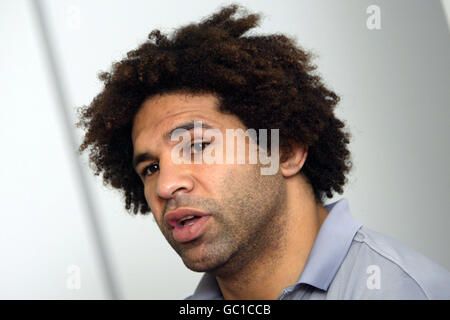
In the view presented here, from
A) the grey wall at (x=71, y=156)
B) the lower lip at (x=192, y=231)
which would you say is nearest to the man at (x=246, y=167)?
the lower lip at (x=192, y=231)

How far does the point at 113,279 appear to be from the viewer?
2676 millimetres

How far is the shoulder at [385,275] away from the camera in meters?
1.32

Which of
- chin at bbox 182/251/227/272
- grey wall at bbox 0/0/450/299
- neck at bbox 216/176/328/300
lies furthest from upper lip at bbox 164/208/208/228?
grey wall at bbox 0/0/450/299

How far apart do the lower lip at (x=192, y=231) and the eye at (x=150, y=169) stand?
0.25 meters

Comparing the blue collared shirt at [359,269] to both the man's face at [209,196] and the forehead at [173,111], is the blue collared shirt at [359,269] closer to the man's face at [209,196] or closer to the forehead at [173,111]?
the man's face at [209,196]

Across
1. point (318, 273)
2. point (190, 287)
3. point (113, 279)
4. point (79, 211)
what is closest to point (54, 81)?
point (79, 211)

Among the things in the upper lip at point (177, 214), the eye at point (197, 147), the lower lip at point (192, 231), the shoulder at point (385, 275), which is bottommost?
the shoulder at point (385, 275)

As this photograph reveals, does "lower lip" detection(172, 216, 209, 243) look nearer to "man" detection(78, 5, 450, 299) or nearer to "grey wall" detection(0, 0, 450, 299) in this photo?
"man" detection(78, 5, 450, 299)

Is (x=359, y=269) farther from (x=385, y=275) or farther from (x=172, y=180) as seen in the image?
(x=172, y=180)

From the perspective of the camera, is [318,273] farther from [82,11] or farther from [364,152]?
[82,11]

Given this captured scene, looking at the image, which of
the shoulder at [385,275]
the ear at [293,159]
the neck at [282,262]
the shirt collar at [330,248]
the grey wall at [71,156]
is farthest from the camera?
the grey wall at [71,156]

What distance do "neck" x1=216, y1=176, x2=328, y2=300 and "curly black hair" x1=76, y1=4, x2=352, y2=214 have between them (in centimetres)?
20

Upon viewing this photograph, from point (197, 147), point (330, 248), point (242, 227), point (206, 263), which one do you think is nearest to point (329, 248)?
point (330, 248)

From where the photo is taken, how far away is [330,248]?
1.50 meters
